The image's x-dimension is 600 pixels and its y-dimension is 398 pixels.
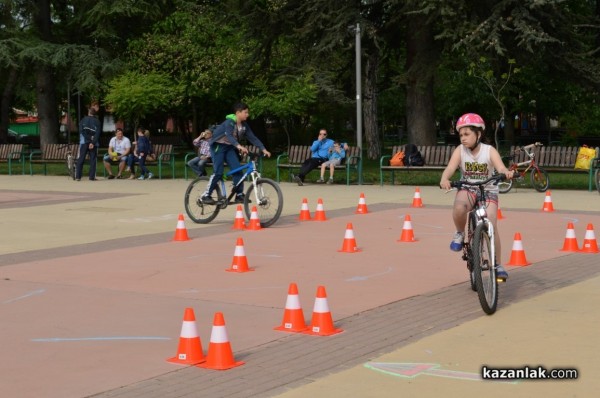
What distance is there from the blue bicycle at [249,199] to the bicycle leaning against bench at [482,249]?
20.7ft

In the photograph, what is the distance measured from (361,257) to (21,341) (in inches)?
208

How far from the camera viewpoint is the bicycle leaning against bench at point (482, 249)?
8.24 m

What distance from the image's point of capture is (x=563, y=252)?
12180mm

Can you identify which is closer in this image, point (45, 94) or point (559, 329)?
point (559, 329)

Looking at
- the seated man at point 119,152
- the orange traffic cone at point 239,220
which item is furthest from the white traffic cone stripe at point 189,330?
the seated man at point 119,152

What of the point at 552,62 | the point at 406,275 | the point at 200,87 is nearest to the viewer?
the point at 406,275

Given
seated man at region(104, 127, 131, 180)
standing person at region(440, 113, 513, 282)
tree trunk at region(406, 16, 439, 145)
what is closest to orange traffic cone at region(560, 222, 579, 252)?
standing person at region(440, 113, 513, 282)

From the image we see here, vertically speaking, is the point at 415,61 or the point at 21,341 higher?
the point at 415,61

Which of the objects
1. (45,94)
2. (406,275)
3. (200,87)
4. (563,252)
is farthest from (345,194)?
(45,94)

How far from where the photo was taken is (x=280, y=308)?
8.71 meters

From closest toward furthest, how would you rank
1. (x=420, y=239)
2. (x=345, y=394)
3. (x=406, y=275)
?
1. (x=345, y=394)
2. (x=406, y=275)
3. (x=420, y=239)

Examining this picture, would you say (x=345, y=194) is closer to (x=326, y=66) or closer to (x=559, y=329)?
(x=326, y=66)

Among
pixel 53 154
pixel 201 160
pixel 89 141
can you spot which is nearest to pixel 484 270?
pixel 201 160

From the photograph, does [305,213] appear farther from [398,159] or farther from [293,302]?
[398,159]
